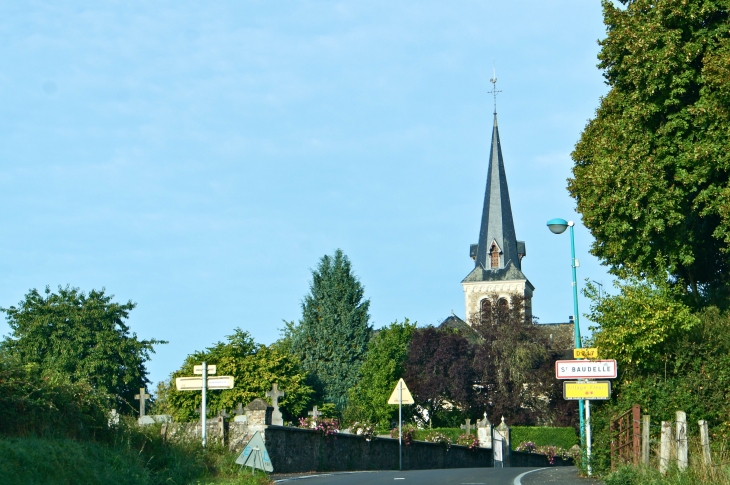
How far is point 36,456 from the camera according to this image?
12.9m

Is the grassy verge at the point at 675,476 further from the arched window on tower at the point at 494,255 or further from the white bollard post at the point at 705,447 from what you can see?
the arched window on tower at the point at 494,255

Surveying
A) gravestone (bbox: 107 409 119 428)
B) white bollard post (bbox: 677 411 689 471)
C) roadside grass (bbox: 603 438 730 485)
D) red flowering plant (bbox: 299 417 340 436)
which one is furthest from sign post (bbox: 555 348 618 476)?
gravestone (bbox: 107 409 119 428)

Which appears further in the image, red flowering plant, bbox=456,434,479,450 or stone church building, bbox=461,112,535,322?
stone church building, bbox=461,112,535,322

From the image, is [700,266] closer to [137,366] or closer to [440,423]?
[440,423]

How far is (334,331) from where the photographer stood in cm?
7088

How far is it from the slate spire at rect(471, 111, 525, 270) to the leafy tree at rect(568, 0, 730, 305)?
64.0 m

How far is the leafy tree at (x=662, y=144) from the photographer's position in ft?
69.9

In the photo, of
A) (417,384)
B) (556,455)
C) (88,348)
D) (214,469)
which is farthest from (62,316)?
(214,469)

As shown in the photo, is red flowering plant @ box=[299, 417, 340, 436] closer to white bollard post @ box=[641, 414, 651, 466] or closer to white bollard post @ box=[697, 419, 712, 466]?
white bollard post @ box=[641, 414, 651, 466]

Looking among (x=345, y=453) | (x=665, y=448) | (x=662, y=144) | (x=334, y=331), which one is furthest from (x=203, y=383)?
(x=334, y=331)

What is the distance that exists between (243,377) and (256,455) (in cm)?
4045

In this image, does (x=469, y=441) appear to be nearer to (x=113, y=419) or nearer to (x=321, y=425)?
(x=321, y=425)

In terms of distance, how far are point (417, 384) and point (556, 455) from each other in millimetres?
14161

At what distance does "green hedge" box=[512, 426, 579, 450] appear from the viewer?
4906 cm
